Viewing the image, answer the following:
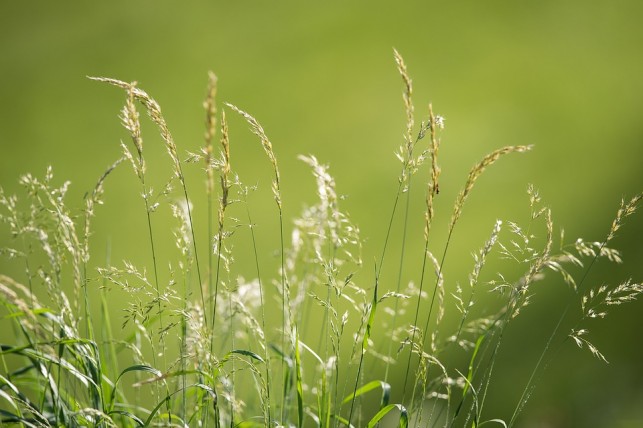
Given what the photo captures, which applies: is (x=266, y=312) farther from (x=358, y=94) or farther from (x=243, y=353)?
(x=358, y=94)

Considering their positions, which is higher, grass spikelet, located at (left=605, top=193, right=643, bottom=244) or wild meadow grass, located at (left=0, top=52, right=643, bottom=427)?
grass spikelet, located at (left=605, top=193, right=643, bottom=244)

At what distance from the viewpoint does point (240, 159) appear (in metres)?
6.84

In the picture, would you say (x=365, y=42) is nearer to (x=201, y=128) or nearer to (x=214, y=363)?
(x=201, y=128)

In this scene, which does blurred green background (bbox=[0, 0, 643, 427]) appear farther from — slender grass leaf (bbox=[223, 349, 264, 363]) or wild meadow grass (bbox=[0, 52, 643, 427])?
slender grass leaf (bbox=[223, 349, 264, 363])

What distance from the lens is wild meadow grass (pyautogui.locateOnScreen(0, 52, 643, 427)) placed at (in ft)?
6.04

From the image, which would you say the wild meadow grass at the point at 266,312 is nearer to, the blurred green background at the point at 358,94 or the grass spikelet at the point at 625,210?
the grass spikelet at the point at 625,210

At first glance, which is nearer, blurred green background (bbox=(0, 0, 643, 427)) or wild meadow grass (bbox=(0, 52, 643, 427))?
wild meadow grass (bbox=(0, 52, 643, 427))

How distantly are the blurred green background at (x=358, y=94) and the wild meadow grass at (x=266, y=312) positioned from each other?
0.95 ft

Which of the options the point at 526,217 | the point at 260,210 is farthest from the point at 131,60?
the point at 526,217

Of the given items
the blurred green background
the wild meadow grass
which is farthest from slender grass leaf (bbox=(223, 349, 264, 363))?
the blurred green background

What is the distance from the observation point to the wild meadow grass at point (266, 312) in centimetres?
184

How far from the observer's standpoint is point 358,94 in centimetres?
741

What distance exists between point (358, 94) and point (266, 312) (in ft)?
10.4

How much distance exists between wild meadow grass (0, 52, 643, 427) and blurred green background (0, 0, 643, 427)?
29cm
